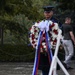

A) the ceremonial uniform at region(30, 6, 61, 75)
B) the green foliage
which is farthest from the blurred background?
the ceremonial uniform at region(30, 6, 61, 75)

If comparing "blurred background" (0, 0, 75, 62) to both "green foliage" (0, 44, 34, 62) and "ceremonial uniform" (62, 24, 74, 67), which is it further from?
"ceremonial uniform" (62, 24, 74, 67)

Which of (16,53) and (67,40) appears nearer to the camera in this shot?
(67,40)

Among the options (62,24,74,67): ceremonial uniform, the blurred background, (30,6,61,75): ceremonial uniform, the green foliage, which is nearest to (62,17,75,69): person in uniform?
(62,24,74,67): ceremonial uniform

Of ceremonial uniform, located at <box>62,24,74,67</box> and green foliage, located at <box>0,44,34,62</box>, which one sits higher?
ceremonial uniform, located at <box>62,24,74,67</box>

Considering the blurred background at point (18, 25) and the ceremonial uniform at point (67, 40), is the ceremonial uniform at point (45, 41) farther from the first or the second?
the blurred background at point (18, 25)

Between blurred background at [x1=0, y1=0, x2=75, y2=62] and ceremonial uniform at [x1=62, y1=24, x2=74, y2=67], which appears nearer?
ceremonial uniform at [x1=62, y1=24, x2=74, y2=67]

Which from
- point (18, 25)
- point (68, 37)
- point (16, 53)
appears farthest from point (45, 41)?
point (18, 25)

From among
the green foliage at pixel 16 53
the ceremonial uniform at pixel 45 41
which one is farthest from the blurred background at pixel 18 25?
the ceremonial uniform at pixel 45 41

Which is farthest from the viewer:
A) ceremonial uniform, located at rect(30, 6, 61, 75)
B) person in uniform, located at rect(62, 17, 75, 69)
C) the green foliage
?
the green foliage

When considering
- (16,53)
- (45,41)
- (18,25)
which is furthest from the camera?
(18,25)

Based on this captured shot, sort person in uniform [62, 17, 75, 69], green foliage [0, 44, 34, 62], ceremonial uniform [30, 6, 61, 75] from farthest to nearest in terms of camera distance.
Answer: green foliage [0, 44, 34, 62], person in uniform [62, 17, 75, 69], ceremonial uniform [30, 6, 61, 75]

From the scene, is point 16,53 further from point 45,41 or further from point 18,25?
point 45,41

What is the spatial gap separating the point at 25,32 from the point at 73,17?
3200 millimetres

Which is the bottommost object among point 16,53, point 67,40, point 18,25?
point 16,53
